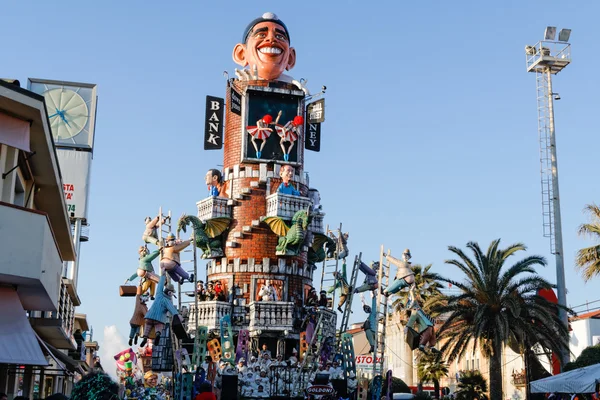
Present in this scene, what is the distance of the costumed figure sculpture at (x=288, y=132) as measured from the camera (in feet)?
134

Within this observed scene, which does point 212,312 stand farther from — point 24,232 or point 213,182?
point 24,232

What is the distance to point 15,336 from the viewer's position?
1528 centimetres

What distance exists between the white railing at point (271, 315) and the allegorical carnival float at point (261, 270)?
49 millimetres

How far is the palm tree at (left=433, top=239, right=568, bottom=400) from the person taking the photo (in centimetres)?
3397

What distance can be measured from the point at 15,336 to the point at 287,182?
2480 cm

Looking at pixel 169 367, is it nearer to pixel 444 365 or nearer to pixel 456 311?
pixel 456 311

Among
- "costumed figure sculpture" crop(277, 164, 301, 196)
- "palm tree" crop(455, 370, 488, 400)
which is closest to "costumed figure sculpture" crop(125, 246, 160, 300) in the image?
"costumed figure sculpture" crop(277, 164, 301, 196)

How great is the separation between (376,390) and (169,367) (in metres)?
8.25

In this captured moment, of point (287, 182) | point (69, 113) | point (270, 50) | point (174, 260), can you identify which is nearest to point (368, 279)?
point (287, 182)

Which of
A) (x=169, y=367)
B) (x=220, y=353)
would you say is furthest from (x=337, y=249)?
(x=169, y=367)

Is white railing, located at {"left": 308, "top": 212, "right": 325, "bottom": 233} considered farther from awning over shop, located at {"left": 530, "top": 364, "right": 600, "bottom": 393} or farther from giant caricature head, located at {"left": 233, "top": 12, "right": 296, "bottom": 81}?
awning over shop, located at {"left": 530, "top": 364, "right": 600, "bottom": 393}

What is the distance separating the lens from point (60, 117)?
1655 inches

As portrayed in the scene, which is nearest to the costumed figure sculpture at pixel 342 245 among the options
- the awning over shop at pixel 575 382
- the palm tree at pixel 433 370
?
the palm tree at pixel 433 370

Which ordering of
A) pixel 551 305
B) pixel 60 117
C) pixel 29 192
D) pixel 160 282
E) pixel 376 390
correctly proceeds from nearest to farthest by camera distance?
pixel 29 192 < pixel 376 390 < pixel 160 282 < pixel 551 305 < pixel 60 117
